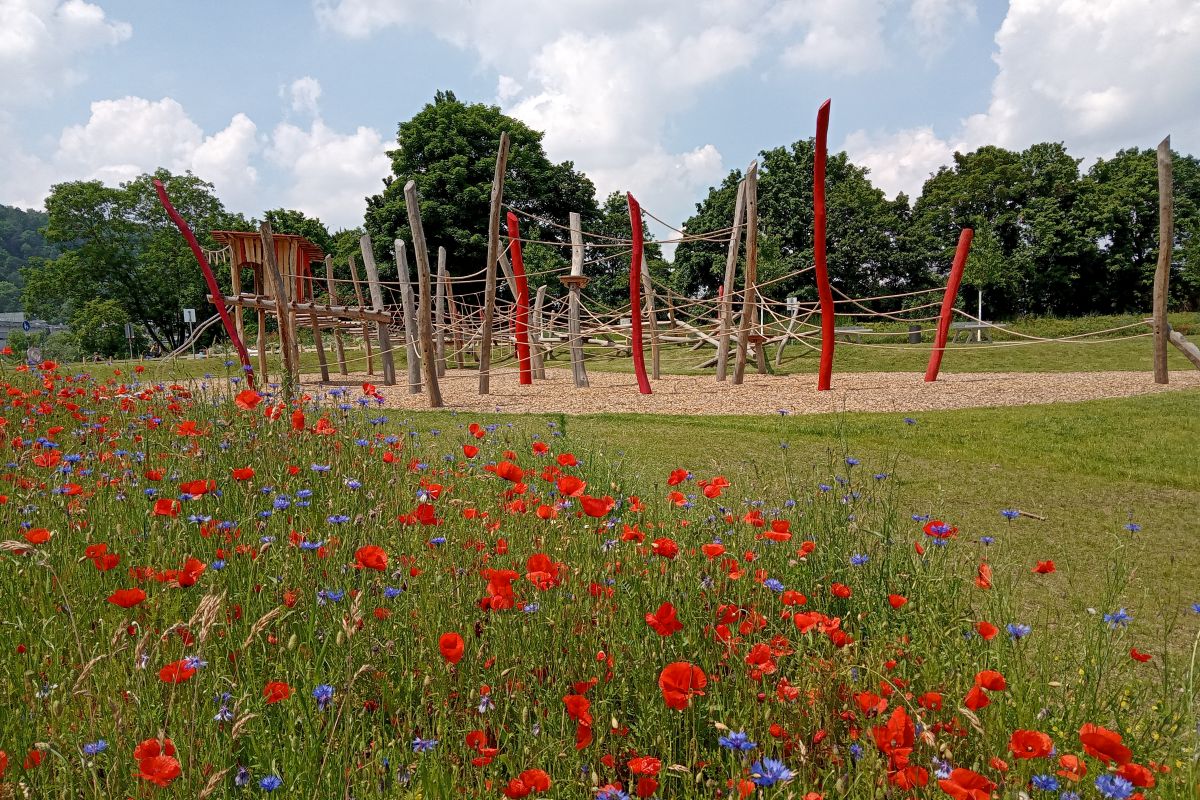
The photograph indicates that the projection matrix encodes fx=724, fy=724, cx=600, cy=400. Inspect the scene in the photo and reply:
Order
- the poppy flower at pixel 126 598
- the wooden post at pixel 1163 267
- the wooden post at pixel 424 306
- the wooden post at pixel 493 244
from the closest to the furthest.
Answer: the poppy flower at pixel 126 598 → the wooden post at pixel 424 306 → the wooden post at pixel 1163 267 → the wooden post at pixel 493 244

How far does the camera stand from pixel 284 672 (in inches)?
71.1

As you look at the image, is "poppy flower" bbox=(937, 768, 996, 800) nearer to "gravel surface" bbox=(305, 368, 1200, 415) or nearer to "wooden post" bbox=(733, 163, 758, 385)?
"gravel surface" bbox=(305, 368, 1200, 415)

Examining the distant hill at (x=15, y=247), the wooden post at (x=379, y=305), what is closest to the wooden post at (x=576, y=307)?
the wooden post at (x=379, y=305)

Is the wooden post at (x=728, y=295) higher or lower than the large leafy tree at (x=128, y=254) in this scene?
lower

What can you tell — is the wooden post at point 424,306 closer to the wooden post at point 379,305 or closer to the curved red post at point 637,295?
the curved red post at point 637,295

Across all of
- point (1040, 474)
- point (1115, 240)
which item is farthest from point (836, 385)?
point (1115, 240)

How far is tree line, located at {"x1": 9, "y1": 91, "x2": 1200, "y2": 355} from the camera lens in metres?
33.0

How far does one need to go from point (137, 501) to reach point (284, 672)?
1417 millimetres

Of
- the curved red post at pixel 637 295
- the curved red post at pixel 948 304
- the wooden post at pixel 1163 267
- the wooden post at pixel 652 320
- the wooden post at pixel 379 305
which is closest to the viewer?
the wooden post at pixel 1163 267

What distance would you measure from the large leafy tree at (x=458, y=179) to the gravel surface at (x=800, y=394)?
746 inches

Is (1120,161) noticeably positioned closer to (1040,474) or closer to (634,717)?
(1040,474)

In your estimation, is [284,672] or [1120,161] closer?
[284,672]

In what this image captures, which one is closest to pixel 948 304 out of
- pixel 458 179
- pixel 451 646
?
pixel 451 646

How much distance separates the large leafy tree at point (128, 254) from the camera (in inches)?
1644
